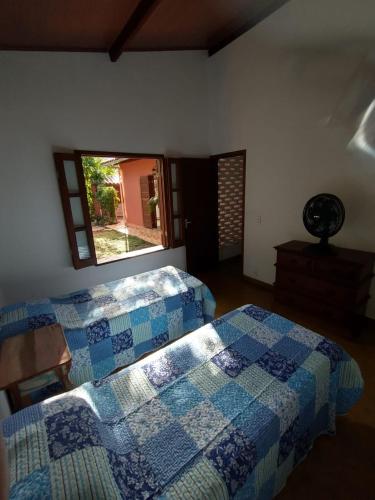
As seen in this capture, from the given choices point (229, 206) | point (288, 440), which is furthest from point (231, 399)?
point (229, 206)

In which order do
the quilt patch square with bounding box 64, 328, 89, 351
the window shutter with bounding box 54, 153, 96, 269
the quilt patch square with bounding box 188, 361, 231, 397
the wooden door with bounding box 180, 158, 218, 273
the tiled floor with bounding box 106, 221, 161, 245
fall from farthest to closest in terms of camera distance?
the tiled floor with bounding box 106, 221, 161, 245, the wooden door with bounding box 180, 158, 218, 273, the window shutter with bounding box 54, 153, 96, 269, the quilt patch square with bounding box 64, 328, 89, 351, the quilt patch square with bounding box 188, 361, 231, 397

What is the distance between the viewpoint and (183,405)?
1.06 m

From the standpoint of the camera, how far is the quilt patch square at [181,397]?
3.43 feet

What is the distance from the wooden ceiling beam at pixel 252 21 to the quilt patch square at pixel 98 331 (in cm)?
364

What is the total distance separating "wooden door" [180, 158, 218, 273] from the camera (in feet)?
12.2

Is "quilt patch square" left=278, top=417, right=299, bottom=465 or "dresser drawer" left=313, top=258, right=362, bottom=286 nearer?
"quilt patch square" left=278, top=417, right=299, bottom=465

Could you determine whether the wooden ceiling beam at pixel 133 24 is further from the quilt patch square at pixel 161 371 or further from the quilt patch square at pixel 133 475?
the quilt patch square at pixel 133 475

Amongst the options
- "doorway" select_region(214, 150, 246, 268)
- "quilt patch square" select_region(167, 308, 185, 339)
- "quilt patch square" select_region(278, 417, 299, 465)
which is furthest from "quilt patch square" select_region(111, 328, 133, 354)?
"doorway" select_region(214, 150, 246, 268)

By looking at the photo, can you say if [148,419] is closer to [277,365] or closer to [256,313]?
[277,365]

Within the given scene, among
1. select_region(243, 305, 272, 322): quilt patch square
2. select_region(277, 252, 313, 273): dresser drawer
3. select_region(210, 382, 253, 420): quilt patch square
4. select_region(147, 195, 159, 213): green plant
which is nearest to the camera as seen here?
select_region(210, 382, 253, 420): quilt patch square

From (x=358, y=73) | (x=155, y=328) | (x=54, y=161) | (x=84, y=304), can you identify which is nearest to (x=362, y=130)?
(x=358, y=73)

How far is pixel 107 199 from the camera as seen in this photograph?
6.94m

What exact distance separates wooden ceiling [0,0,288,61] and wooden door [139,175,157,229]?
3778mm

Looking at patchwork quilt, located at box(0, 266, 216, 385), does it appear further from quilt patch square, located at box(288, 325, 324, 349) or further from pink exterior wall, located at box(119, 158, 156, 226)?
pink exterior wall, located at box(119, 158, 156, 226)
